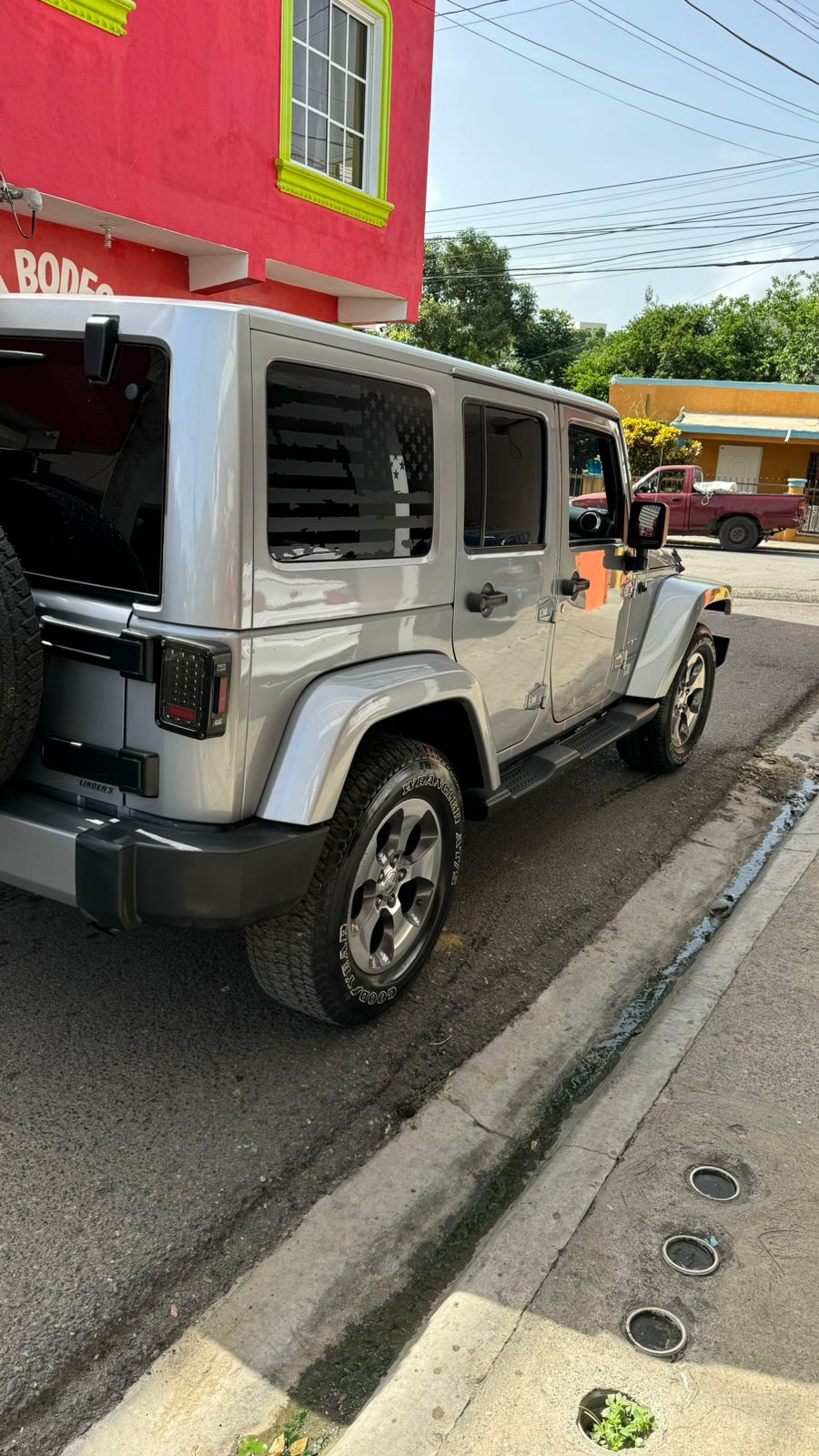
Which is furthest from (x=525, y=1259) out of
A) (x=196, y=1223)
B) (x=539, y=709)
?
(x=539, y=709)

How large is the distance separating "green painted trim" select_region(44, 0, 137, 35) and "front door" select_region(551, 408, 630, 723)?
5469 millimetres

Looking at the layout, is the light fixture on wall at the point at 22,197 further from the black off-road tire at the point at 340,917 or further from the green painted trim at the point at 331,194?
the black off-road tire at the point at 340,917

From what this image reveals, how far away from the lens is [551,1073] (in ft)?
10.2

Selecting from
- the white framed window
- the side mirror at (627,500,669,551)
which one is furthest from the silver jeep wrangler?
the white framed window

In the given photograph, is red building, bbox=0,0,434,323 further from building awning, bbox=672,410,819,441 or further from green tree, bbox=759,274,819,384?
green tree, bbox=759,274,819,384

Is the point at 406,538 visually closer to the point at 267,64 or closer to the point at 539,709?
the point at 539,709

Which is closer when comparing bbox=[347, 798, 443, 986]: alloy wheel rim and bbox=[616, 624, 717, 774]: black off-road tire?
bbox=[347, 798, 443, 986]: alloy wheel rim

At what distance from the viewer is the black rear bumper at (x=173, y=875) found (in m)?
2.48

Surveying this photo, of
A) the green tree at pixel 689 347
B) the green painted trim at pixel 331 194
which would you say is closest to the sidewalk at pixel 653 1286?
the green painted trim at pixel 331 194

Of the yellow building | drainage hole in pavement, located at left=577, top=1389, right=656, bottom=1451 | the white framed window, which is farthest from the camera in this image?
the yellow building

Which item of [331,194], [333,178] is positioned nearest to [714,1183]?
[331,194]

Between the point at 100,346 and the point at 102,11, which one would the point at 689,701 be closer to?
the point at 100,346

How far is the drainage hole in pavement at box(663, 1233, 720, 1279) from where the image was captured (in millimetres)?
2277

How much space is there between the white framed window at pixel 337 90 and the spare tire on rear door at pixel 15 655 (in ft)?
28.3
